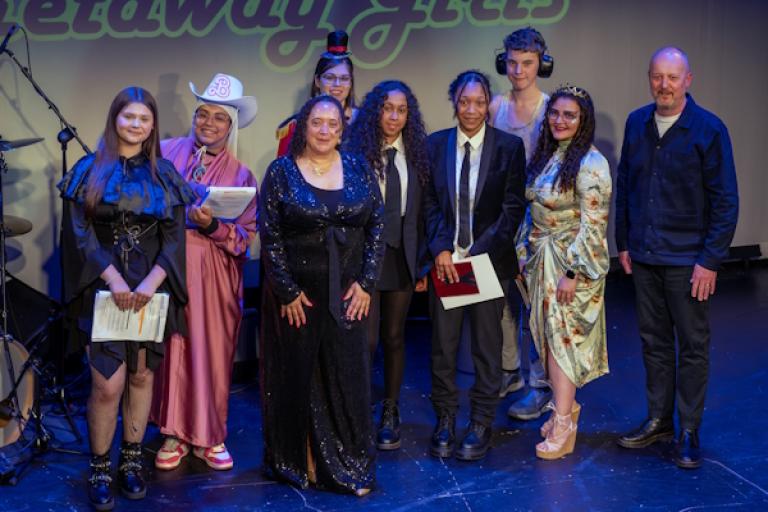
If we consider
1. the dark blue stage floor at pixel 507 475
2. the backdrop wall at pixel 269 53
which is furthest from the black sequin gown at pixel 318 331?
the backdrop wall at pixel 269 53

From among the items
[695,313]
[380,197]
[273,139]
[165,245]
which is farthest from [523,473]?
[273,139]

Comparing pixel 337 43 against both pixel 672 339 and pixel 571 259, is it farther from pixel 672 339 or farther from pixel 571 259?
pixel 672 339

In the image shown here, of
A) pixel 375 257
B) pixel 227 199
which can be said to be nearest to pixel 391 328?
pixel 375 257

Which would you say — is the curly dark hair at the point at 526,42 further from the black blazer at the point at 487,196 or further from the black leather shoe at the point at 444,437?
the black leather shoe at the point at 444,437

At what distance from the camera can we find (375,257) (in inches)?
163

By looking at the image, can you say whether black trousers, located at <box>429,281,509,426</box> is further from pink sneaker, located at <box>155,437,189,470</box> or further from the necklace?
pink sneaker, located at <box>155,437,189,470</box>

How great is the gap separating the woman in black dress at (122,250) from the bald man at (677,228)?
2068 millimetres

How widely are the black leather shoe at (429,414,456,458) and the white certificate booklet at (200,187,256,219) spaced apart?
137 centimetres

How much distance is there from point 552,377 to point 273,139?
3.16 m

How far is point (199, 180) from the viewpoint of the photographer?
4504mm

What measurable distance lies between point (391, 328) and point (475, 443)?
2.18 feet

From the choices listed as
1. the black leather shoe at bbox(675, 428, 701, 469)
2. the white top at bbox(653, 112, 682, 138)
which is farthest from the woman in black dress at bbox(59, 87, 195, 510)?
the black leather shoe at bbox(675, 428, 701, 469)

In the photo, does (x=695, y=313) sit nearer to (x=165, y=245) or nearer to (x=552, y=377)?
(x=552, y=377)

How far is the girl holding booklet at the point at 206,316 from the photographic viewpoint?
4.50 metres
